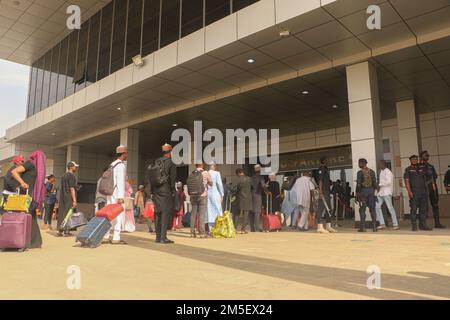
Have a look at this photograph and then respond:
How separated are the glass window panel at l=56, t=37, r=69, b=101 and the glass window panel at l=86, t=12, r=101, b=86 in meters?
2.71

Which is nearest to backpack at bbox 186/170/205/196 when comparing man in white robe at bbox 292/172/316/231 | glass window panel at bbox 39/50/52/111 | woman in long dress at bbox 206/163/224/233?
woman in long dress at bbox 206/163/224/233

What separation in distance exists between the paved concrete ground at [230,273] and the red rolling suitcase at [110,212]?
0.78 metres

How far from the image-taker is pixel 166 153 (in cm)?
701

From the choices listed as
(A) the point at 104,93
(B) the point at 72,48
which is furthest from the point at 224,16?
(B) the point at 72,48

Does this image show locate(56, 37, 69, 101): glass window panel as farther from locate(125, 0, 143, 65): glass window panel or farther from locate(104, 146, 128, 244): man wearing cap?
locate(104, 146, 128, 244): man wearing cap

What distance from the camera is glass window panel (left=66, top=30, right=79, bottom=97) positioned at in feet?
62.9

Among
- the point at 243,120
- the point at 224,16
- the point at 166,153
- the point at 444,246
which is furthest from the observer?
the point at 243,120

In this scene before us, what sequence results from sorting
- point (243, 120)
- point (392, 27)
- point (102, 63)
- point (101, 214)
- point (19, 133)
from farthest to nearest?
point (19, 133) < point (243, 120) < point (102, 63) < point (392, 27) < point (101, 214)

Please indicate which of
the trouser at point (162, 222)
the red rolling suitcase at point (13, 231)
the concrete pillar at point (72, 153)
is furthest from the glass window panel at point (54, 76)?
the red rolling suitcase at point (13, 231)

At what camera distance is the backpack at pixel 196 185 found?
8336mm

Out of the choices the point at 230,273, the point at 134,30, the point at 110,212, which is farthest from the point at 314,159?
the point at 230,273

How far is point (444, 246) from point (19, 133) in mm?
23248

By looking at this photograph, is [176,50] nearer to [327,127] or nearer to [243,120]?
[243,120]
